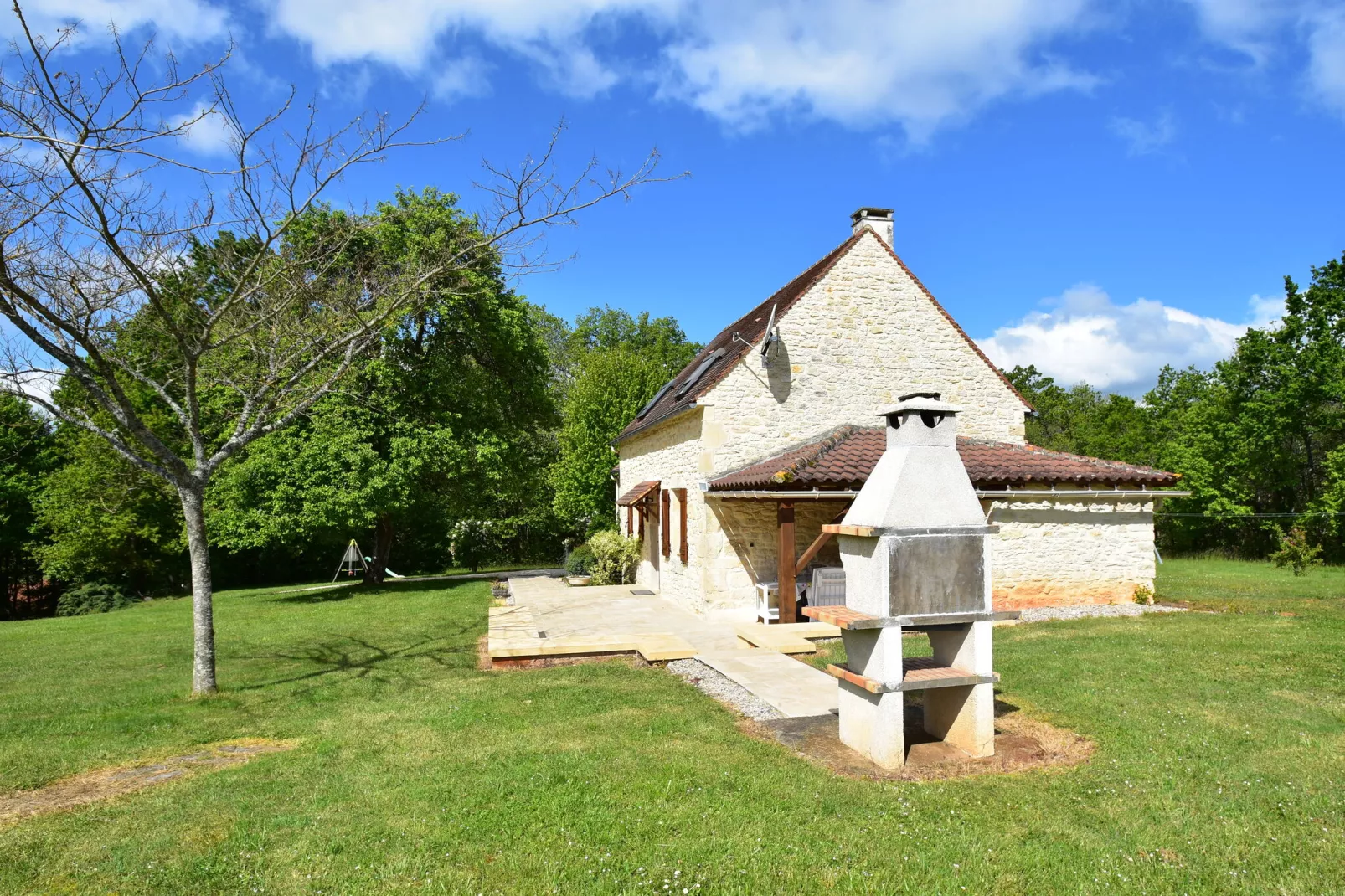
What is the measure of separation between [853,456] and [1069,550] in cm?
436

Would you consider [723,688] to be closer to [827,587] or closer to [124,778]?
[827,587]

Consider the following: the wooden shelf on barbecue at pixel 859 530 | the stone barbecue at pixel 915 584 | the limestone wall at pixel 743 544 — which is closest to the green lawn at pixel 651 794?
the stone barbecue at pixel 915 584

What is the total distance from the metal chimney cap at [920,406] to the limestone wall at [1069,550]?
785 centimetres

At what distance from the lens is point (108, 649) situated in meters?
12.4

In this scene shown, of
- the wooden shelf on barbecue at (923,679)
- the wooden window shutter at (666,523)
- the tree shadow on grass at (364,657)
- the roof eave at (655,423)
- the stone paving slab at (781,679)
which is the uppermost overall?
the roof eave at (655,423)

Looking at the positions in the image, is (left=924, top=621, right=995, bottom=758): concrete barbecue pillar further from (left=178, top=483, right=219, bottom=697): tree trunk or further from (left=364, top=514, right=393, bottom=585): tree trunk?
(left=364, top=514, right=393, bottom=585): tree trunk

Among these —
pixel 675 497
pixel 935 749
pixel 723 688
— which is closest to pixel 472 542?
pixel 675 497

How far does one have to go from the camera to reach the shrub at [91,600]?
22969 millimetres

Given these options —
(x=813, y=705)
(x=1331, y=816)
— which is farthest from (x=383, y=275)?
(x=1331, y=816)

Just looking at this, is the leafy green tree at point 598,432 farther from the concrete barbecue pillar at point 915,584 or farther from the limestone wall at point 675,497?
the concrete barbecue pillar at point 915,584

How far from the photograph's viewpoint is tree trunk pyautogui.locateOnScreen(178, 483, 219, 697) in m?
8.14

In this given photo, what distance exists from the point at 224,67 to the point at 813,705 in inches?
311

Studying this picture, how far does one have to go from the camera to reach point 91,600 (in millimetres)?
23141

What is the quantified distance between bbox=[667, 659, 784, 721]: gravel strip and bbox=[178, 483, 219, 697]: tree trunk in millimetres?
5153
